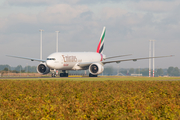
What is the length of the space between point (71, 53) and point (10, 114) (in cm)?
4531

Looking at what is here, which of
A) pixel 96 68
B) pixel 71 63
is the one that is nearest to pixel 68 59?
pixel 71 63

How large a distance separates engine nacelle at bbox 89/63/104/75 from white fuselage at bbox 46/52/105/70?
3980mm

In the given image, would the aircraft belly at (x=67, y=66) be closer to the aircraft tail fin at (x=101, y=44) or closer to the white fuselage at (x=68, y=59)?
the white fuselage at (x=68, y=59)

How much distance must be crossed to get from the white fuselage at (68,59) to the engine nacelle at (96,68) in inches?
157

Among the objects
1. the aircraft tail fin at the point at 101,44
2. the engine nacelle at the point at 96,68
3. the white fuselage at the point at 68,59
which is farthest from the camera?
the aircraft tail fin at the point at 101,44

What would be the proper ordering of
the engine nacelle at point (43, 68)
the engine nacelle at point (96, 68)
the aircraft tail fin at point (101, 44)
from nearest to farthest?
1. the engine nacelle at point (96, 68)
2. the engine nacelle at point (43, 68)
3. the aircraft tail fin at point (101, 44)

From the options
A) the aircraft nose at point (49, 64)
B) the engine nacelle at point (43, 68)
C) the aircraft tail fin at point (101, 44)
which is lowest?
the engine nacelle at point (43, 68)

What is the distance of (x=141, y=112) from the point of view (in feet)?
35.5

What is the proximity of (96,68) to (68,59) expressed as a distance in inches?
216

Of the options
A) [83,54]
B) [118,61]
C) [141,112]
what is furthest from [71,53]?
[141,112]

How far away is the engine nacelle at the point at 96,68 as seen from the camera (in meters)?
51.2

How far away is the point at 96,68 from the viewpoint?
170ft

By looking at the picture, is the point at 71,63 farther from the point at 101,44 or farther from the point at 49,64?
the point at 101,44

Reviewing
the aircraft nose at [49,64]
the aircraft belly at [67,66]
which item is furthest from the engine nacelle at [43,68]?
the aircraft nose at [49,64]
